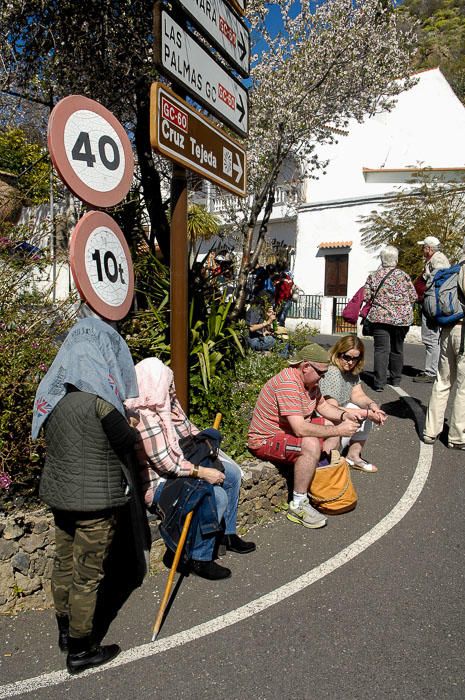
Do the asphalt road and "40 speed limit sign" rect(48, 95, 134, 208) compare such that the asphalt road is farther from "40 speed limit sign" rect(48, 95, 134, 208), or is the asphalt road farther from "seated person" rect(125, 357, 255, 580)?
"40 speed limit sign" rect(48, 95, 134, 208)

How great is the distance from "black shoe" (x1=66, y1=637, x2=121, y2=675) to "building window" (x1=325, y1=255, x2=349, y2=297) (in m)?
23.5

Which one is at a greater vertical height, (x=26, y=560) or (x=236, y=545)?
(x=26, y=560)

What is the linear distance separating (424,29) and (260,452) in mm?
67754

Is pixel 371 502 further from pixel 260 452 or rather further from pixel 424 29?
pixel 424 29

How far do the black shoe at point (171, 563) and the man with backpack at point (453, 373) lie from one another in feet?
10.5

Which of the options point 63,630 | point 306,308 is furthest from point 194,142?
point 306,308

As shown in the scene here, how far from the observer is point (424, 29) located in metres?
59.6

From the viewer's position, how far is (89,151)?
10.2ft

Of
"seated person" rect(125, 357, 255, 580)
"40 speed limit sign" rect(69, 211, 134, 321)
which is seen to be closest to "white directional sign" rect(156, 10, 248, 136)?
"40 speed limit sign" rect(69, 211, 134, 321)

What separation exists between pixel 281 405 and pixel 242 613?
1.58 metres

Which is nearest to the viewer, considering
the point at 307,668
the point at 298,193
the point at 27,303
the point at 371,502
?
the point at 307,668

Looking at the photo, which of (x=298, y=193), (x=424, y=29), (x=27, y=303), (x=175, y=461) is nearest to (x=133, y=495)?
(x=175, y=461)

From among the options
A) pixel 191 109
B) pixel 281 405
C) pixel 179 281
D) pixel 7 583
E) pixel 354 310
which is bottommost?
pixel 7 583

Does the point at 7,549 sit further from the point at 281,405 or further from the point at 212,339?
the point at 212,339
